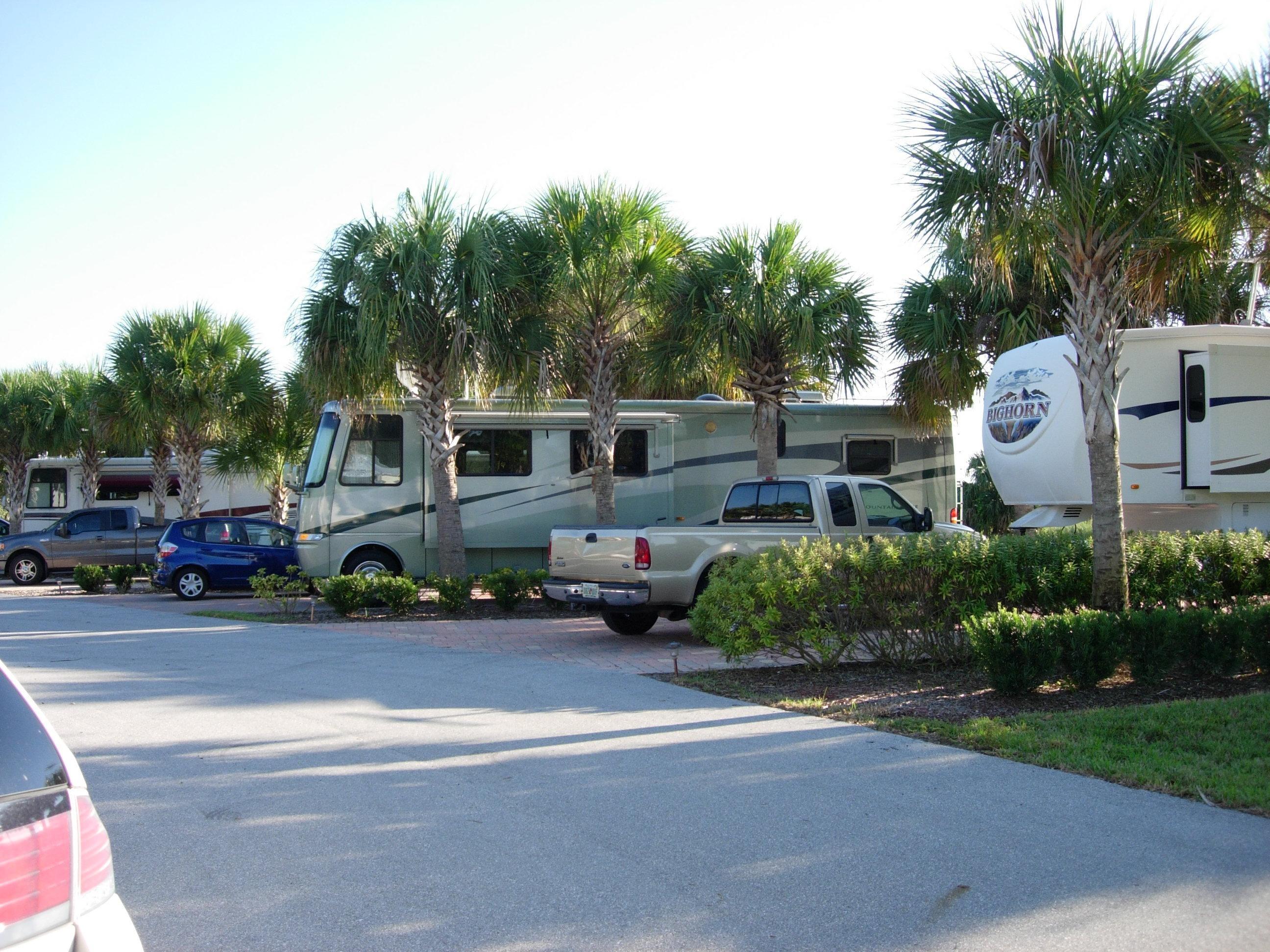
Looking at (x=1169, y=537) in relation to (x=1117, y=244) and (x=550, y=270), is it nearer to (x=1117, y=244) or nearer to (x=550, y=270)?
(x=1117, y=244)

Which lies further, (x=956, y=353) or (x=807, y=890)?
(x=956, y=353)

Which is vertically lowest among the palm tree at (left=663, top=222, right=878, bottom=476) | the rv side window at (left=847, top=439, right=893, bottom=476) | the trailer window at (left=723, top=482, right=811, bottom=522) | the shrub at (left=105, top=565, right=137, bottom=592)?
the shrub at (left=105, top=565, right=137, bottom=592)

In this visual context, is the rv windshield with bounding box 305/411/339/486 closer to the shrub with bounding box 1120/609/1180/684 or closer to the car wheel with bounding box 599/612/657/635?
the car wheel with bounding box 599/612/657/635

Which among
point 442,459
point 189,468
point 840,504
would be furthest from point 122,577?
point 840,504

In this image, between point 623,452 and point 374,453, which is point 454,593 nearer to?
point 374,453

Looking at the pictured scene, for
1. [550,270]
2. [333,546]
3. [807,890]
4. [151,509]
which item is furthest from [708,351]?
[151,509]

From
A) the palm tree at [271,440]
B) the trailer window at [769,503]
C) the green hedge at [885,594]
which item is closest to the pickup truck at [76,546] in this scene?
the palm tree at [271,440]

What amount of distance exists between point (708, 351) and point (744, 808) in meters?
10.8

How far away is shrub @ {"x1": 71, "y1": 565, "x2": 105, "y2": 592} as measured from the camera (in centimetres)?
1978

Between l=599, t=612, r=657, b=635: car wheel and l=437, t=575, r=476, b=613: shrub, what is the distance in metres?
3.06

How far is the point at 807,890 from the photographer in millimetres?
4184

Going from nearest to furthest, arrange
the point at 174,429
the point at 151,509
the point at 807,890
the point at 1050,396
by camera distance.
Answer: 1. the point at 807,890
2. the point at 1050,396
3. the point at 174,429
4. the point at 151,509

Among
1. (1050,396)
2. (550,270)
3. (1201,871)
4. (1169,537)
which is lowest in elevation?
(1201,871)

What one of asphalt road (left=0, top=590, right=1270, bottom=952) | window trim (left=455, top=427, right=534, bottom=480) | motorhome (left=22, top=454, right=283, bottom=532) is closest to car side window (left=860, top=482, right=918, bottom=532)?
asphalt road (left=0, top=590, right=1270, bottom=952)
